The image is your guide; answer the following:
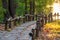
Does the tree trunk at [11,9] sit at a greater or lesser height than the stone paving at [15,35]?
greater

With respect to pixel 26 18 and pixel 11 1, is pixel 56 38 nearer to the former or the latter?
pixel 11 1

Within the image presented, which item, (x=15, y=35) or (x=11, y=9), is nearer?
(x=15, y=35)

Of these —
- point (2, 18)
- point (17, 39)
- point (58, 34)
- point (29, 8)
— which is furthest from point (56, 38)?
point (29, 8)

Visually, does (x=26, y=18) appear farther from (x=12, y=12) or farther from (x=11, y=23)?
(x=11, y=23)

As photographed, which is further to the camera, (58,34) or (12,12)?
(12,12)

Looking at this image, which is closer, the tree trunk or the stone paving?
the stone paving

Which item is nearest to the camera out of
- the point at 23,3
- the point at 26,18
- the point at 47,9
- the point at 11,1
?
the point at 11,1

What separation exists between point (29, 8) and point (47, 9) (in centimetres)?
674

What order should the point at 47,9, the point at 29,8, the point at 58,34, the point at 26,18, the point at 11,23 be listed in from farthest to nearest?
1. the point at 47,9
2. the point at 29,8
3. the point at 26,18
4. the point at 58,34
5. the point at 11,23

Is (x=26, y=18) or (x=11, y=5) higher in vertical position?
(x=11, y=5)

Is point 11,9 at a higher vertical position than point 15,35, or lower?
higher

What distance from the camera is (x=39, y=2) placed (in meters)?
36.6

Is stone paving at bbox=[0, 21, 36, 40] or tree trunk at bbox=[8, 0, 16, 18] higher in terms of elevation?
tree trunk at bbox=[8, 0, 16, 18]

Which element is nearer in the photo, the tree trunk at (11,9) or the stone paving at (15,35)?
the stone paving at (15,35)
